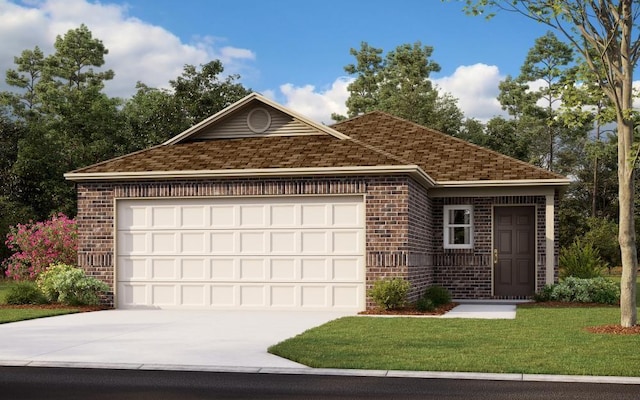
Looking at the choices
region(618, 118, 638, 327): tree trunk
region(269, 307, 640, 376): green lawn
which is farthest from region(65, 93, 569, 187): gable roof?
region(618, 118, 638, 327): tree trunk

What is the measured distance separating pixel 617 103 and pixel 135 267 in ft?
38.7

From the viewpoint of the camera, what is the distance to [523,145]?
51.4 metres

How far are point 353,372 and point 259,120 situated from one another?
13.0 meters

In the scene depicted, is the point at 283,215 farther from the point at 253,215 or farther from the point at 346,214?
the point at 346,214

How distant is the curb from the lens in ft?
31.9

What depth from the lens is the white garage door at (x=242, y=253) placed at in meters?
19.6

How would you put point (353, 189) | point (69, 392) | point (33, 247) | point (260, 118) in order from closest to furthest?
point (69, 392) → point (353, 189) → point (260, 118) → point (33, 247)

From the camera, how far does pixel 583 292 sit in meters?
21.7

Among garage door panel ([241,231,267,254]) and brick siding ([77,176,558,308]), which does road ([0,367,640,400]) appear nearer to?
brick siding ([77,176,558,308])

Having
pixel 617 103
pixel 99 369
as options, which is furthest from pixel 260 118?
pixel 99 369

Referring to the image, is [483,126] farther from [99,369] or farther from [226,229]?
[99,369]

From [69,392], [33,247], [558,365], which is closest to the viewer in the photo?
[69,392]

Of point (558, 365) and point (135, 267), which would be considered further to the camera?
point (135, 267)

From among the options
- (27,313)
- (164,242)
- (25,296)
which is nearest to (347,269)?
(164,242)
